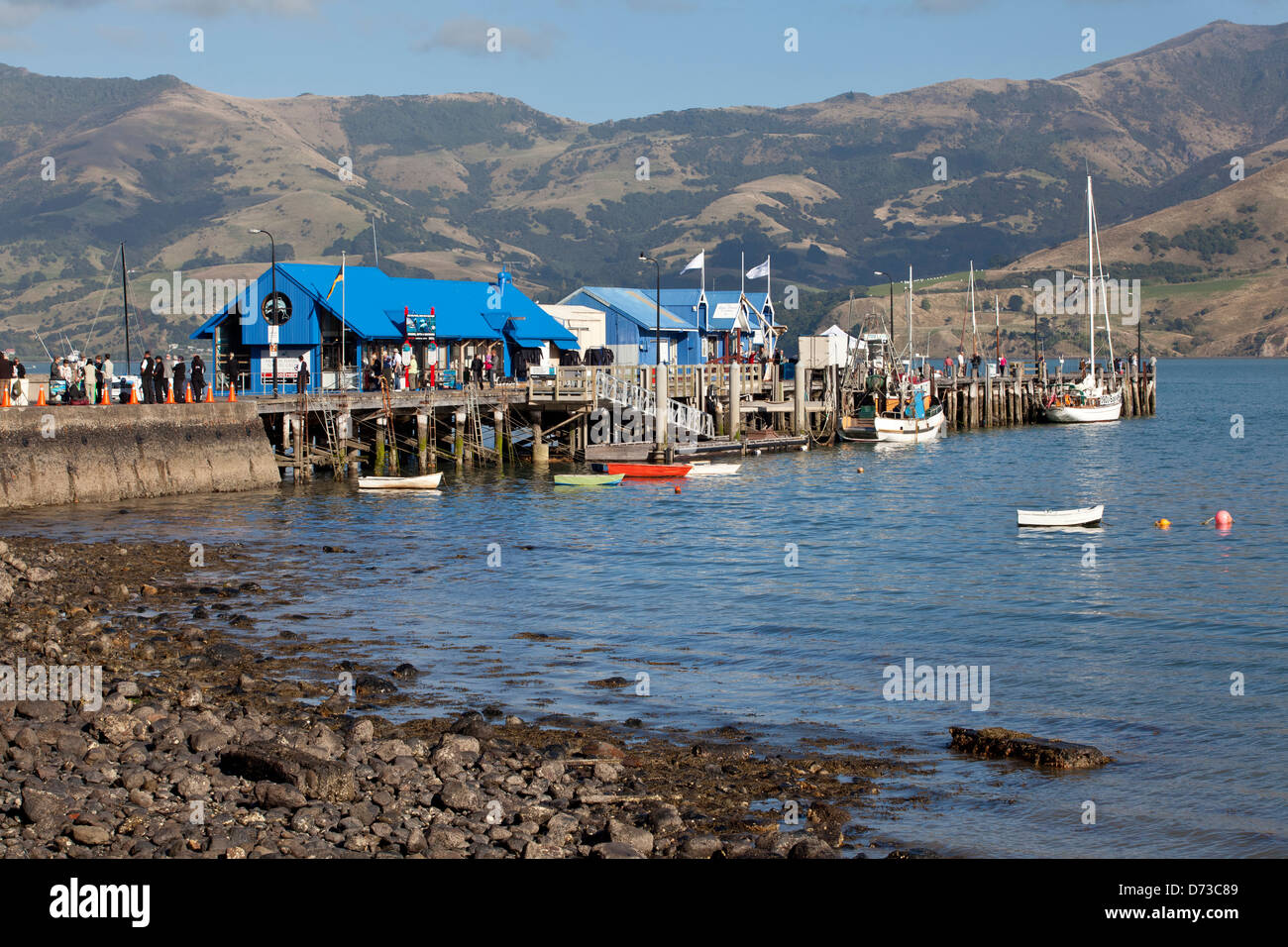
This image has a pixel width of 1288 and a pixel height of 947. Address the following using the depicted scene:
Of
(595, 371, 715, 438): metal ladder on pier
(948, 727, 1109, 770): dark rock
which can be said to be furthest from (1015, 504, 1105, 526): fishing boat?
(948, 727, 1109, 770): dark rock

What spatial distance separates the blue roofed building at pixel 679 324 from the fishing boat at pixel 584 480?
25.2 meters

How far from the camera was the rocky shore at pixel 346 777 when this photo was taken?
13781mm

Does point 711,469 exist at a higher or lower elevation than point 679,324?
lower

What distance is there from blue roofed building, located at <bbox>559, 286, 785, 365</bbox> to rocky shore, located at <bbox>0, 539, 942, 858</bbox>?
197 feet

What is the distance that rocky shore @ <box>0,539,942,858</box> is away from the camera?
13.8 metres

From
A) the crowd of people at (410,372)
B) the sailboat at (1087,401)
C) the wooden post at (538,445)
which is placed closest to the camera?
the crowd of people at (410,372)

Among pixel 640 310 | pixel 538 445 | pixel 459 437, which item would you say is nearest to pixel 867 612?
pixel 459 437

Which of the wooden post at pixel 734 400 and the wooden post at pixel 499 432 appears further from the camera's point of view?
the wooden post at pixel 734 400

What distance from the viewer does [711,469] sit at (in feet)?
194

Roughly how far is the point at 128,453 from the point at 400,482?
1103cm

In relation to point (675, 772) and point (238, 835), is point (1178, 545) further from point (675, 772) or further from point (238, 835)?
point (238, 835)

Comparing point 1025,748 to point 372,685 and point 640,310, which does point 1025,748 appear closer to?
point 372,685
